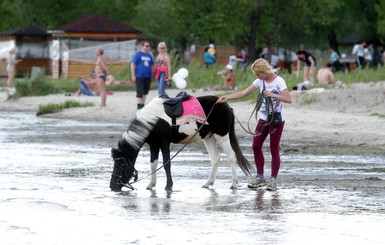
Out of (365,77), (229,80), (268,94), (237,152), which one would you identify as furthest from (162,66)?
(268,94)

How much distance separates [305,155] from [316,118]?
5770mm

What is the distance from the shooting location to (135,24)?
63.0 metres

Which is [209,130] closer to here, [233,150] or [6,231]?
[233,150]

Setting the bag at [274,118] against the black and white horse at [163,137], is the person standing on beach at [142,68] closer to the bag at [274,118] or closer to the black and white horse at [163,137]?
the black and white horse at [163,137]

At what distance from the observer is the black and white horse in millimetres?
11938

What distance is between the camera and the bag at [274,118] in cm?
1217

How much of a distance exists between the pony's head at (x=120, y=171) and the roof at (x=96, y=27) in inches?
1397

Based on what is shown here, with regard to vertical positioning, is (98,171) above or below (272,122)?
below

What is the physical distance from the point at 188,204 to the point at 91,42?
37808mm

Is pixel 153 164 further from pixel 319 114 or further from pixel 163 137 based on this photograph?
pixel 319 114

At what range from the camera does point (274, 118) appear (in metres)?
12.2

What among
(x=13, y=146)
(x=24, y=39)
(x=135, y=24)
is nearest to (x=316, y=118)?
(x=13, y=146)

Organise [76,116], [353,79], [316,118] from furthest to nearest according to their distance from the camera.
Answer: [353,79], [76,116], [316,118]

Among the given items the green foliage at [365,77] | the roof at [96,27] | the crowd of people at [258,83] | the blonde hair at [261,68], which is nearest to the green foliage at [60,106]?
the crowd of people at [258,83]
